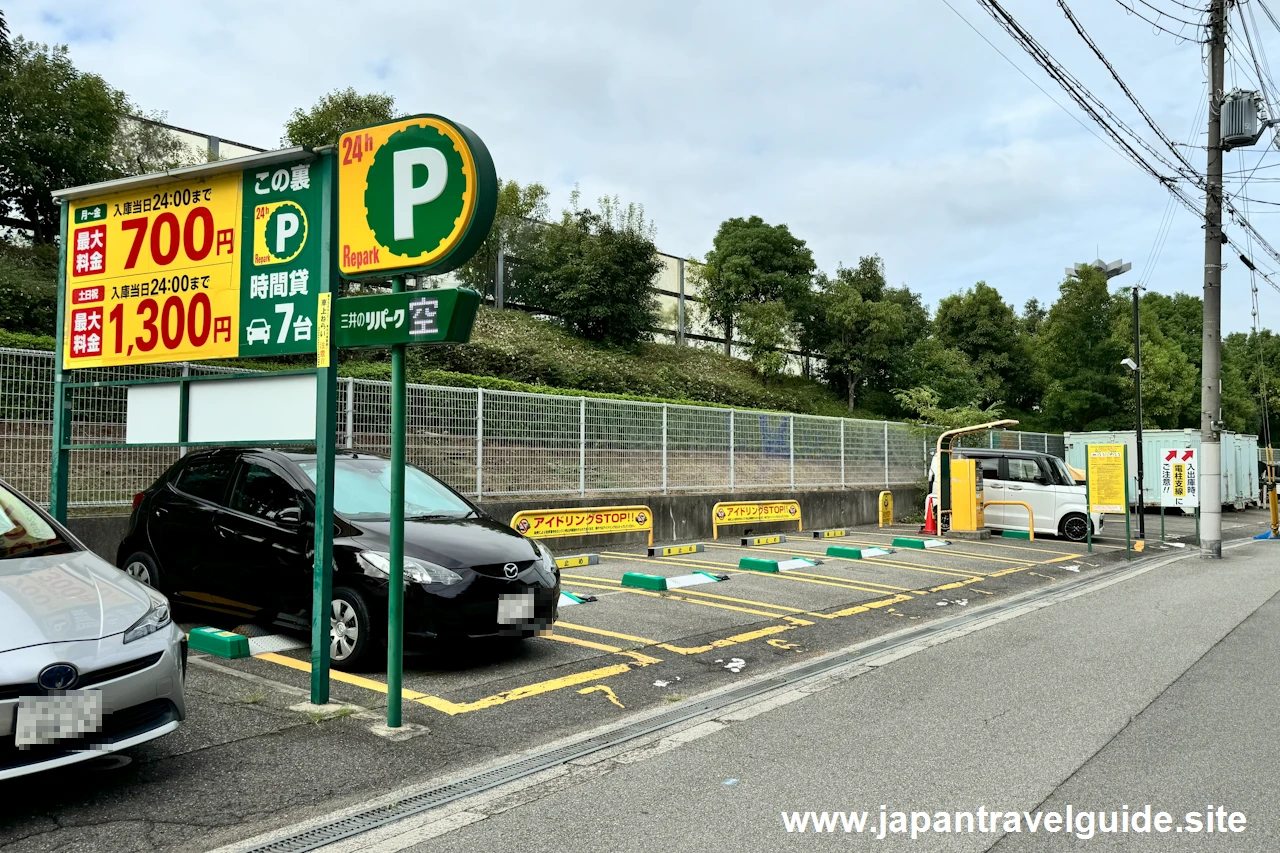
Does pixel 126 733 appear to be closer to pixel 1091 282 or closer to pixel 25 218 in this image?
pixel 25 218

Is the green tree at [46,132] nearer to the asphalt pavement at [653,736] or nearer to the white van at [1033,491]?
the asphalt pavement at [653,736]

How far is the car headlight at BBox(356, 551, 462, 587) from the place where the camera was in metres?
5.97

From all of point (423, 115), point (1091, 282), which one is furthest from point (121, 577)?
point (1091, 282)

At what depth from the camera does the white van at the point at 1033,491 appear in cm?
1755

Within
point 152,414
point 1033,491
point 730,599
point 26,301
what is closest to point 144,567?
point 152,414

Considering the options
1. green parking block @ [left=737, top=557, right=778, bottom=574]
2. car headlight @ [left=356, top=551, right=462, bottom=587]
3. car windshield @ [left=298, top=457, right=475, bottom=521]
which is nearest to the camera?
car headlight @ [left=356, top=551, right=462, bottom=587]

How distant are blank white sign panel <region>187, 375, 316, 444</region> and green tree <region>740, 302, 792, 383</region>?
3073 cm

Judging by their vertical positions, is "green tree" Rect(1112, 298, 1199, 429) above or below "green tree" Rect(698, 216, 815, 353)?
below

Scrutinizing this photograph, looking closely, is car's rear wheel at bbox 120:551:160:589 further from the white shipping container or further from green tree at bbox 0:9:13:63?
the white shipping container

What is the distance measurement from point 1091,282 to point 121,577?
39.8m

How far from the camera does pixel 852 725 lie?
206 inches

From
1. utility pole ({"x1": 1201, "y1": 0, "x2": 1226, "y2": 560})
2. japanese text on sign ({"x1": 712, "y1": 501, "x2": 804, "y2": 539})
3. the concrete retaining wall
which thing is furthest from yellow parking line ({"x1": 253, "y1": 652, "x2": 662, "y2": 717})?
utility pole ({"x1": 1201, "y1": 0, "x2": 1226, "y2": 560})

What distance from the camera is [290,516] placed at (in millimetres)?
6473

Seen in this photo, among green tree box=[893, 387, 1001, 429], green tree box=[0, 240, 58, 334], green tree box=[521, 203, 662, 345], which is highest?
green tree box=[521, 203, 662, 345]
